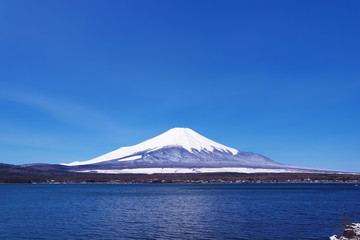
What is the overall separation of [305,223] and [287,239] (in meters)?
9.05

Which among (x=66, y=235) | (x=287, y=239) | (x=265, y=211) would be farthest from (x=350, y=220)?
(x=66, y=235)

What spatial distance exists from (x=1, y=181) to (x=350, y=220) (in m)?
157

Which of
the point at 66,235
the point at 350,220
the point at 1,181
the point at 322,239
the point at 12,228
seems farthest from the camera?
the point at 1,181

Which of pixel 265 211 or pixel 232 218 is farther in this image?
pixel 265 211

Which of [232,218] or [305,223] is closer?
[305,223]

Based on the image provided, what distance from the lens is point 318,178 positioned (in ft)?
601

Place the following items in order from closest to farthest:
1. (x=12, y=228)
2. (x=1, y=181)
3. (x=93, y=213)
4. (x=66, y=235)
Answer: (x=66, y=235) → (x=12, y=228) → (x=93, y=213) → (x=1, y=181)

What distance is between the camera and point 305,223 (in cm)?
3681

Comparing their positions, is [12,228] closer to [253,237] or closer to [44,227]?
[44,227]

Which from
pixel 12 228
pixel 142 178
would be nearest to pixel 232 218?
pixel 12 228

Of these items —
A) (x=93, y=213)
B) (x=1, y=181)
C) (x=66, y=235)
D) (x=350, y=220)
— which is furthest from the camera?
(x=1, y=181)

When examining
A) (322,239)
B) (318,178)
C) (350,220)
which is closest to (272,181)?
(318,178)

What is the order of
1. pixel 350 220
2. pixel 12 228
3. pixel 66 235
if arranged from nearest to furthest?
pixel 66 235 < pixel 12 228 < pixel 350 220

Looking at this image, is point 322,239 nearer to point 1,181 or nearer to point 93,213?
point 93,213
